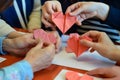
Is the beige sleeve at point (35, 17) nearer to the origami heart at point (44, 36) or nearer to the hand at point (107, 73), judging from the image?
the origami heart at point (44, 36)

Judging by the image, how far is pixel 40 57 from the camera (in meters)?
0.78

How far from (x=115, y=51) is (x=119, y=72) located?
113 mm

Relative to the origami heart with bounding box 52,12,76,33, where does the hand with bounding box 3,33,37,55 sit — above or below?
below

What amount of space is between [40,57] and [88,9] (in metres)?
0.38

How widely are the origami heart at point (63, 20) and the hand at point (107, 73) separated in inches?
9.8

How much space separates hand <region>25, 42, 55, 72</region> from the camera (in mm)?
766

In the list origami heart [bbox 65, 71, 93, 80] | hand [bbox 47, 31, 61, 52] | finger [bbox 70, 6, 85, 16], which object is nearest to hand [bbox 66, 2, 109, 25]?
finger [bbox 70, 6, 85, 16]

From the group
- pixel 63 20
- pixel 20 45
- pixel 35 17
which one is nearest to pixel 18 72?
pixel 20 45

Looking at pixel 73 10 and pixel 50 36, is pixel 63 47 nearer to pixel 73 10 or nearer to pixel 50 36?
pixel 50 36

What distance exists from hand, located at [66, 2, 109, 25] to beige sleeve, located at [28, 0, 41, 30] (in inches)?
11.7

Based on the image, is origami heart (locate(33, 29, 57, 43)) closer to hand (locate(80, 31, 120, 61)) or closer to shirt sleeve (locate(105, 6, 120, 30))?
hand (locate(80, 31, 120, 61))

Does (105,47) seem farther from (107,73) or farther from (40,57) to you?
(40,57)

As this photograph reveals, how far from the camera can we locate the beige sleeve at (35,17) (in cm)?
129

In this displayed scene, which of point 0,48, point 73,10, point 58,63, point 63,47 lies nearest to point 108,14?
point 73,10
